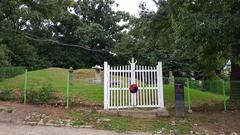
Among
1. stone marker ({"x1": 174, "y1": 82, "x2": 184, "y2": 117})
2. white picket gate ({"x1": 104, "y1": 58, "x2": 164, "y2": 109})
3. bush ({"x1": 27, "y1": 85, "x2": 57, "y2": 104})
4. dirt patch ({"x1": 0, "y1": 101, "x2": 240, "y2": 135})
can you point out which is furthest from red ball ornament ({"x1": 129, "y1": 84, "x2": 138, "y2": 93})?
bush ({"x1": 27, "y1": 85, "x2": 57, "y2": 104})

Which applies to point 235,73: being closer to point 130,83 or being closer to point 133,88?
point 130,83

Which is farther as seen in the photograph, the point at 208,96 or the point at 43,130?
the point at 208,96

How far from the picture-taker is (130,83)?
14211mm

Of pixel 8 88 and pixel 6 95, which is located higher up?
pixel 8 88

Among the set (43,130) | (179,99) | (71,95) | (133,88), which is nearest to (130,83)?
(133,88)

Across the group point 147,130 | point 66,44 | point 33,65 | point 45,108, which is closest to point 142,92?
point 147,130

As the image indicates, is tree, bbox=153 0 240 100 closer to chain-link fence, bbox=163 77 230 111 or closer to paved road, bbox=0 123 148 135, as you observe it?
chain-link fence, bbox=163 77 230 111

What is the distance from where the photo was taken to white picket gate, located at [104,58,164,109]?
14055 mm

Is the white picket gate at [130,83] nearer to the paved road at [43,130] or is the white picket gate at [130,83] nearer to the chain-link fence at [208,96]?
the chain-link fence at [208,96]

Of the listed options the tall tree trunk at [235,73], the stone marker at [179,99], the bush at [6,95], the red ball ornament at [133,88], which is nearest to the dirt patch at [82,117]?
the stone marker at [179,99]

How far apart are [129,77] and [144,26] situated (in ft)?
18.7

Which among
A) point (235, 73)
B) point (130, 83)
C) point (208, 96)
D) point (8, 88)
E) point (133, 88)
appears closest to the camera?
point (133, 88)

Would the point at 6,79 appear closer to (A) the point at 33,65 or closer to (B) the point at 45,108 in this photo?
(B) the point at 45,108

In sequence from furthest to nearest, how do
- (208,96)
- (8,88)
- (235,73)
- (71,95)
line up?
(208,96) → (235,73) → (8,88) → (71,95)
